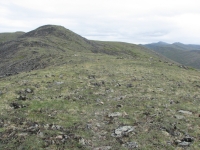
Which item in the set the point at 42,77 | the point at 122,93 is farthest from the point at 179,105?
the point at 42,77

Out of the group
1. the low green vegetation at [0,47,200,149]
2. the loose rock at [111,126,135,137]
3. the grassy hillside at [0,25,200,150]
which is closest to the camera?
the grassy hillside at [0,25,200,150]

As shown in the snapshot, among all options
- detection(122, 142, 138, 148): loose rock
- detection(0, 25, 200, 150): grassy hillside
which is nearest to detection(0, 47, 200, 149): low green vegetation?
detection(0, 25, 200, 150): grassy hillside

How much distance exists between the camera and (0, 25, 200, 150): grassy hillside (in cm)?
1320

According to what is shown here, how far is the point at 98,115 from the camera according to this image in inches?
712

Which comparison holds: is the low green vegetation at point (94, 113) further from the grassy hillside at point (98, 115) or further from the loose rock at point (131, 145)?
the loose rock at point (131, 145)

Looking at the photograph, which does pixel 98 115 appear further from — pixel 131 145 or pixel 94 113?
pixel 131 145

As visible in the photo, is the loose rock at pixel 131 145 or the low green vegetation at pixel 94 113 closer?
the loose rock at pixel 131 145

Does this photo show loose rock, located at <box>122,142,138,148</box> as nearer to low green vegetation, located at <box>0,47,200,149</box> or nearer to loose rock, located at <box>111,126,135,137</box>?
low green vegetation, located at <box>0,47,200,149</box>

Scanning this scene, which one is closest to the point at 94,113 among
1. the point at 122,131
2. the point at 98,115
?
the point at 98,115

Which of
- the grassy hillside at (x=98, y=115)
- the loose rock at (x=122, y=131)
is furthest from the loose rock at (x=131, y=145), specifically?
the loose rock at (x=122, y=131)

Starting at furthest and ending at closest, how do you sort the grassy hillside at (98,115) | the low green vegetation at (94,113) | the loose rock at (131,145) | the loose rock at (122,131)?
the loose rock at (122,131) < the low green vegetation at (94,113) < the grassy hillside at (98,115) < the loose rock at (131,145)

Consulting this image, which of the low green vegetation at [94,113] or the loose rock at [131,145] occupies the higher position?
the low green vegetation at [94,113]

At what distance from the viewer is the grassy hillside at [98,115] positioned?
1320 centimetres

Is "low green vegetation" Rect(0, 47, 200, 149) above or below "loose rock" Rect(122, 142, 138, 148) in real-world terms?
above
